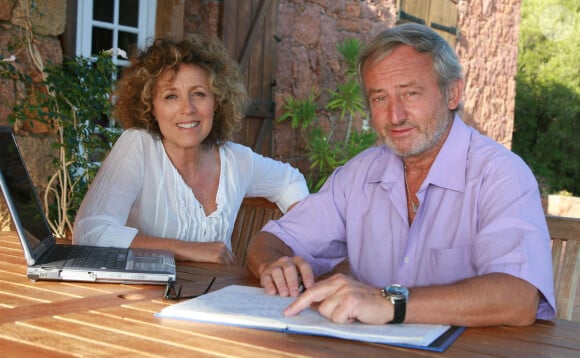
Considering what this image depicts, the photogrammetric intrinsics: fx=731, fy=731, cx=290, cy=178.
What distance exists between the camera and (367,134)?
7199 mm

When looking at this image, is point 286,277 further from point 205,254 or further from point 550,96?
→ point 550,96

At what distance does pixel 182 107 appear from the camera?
9.23 ft

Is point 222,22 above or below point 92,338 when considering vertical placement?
above

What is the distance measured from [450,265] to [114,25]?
12.1 feet

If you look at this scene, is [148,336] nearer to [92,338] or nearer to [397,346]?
[92,338]

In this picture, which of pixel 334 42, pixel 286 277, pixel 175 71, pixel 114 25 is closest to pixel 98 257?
pixel 286 277

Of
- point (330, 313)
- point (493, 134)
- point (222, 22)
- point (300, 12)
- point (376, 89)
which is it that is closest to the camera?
point (330, 313)

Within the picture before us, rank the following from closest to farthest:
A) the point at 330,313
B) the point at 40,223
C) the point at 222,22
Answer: the point at 330,313
the point at 40,223
the point at 222,22

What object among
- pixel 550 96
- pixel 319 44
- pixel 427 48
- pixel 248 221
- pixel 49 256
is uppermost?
pixel 319 44

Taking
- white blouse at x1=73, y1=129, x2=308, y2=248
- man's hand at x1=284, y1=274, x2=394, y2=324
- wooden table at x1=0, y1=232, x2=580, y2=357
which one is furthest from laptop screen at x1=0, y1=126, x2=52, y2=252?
man's hand at x1=284, y1=274, x2=394, y2=324

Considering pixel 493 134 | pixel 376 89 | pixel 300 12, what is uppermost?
pixel 300 12

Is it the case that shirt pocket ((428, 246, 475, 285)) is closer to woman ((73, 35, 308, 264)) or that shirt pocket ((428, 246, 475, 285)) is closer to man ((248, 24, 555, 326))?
man ((248, 24, 555, 326))

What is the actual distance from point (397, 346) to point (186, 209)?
5.01 feet

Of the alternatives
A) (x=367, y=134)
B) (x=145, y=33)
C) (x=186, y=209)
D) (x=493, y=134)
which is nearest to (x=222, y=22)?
(x=145, y=33)
